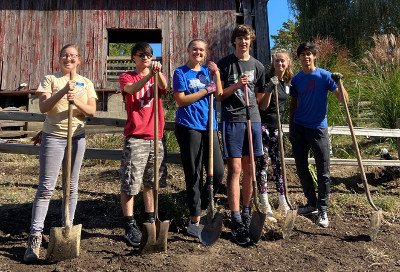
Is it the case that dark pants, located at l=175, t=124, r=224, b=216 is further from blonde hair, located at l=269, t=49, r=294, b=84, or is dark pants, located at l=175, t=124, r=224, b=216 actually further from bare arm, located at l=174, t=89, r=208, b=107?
blonde hair, located at l=269, t=49, r=294, b=84

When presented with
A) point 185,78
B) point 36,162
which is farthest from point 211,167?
point 36,162

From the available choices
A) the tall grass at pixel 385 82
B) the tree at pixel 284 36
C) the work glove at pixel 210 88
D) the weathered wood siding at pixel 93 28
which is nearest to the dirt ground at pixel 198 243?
the work glove at pixel 210 88

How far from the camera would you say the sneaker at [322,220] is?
3.92m

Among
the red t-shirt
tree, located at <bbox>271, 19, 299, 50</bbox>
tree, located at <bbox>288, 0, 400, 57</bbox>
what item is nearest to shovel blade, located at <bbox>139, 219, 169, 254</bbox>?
the red t-shirt

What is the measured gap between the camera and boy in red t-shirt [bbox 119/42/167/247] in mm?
3287

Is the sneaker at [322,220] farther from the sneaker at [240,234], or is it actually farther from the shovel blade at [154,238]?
the shovel blade at [154,238]

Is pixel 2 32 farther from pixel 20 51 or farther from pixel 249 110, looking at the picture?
pixel 249 110

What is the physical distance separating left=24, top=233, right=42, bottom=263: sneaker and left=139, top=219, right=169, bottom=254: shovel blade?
2.72 feet

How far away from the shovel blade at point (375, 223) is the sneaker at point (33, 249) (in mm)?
2930

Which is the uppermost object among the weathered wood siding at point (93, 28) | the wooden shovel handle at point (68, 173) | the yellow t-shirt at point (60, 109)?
the weathered wood siding at point (93, 28)

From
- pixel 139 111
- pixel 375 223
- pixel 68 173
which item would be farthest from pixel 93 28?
pixel 375 223

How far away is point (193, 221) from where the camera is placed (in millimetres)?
3539

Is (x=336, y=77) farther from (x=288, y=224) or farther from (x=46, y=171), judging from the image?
(x=46, y=171)

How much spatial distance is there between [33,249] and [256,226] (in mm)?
1859
